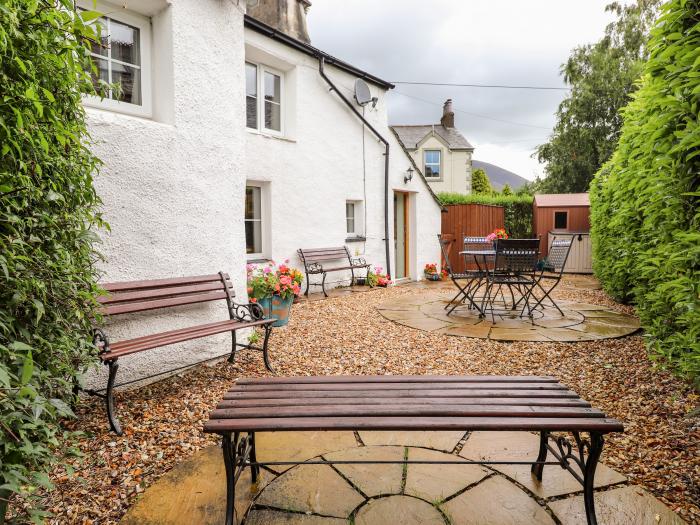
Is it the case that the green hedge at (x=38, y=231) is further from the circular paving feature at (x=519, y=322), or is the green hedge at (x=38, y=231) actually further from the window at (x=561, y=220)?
the window at (x=561, y=220)

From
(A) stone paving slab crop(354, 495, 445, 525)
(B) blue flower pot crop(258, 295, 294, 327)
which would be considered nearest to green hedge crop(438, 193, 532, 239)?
(B) blue flower pot crop(258, 295, 294, 327)

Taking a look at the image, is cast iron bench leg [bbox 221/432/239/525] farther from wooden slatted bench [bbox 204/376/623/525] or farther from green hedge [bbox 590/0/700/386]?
green hedge [bbox 590/0/700/386]

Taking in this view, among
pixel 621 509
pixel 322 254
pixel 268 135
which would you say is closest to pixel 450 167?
pixel 322 254

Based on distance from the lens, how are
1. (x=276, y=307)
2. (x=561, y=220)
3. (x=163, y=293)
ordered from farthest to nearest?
(x=561, y=220) → (x=276, y=307) → (x=163, y=293)

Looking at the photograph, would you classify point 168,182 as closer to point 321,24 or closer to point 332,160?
point 332,160

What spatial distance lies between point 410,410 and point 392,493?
500mm

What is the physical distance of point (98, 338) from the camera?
9.69 ft

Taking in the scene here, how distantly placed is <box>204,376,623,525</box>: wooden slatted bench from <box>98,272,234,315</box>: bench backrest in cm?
159

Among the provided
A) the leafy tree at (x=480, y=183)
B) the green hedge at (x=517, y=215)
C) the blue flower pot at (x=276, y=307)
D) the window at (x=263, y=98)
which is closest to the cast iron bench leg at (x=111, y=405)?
the blue flower pot at (x=276, y=307)

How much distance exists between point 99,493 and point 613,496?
2522 mm

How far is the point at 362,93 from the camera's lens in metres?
8.94

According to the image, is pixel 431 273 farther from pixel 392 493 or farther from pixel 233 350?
pixel 392 493

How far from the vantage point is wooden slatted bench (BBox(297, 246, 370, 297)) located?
25.1 feet

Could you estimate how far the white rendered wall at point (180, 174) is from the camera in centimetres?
325
